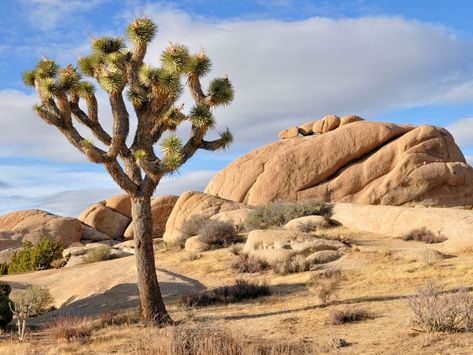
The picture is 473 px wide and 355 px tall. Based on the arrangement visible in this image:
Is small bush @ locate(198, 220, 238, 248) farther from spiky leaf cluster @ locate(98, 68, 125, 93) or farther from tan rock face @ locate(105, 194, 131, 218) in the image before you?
tan rock face @ locate(105, 194, 131, 218)

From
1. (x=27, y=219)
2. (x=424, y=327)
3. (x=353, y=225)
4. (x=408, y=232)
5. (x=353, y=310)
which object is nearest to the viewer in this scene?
(x=424, y=327)

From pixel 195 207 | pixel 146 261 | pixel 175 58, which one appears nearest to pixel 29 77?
pixel 175 58

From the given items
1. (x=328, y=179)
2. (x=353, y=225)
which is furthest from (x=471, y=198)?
(x=353, y=225)

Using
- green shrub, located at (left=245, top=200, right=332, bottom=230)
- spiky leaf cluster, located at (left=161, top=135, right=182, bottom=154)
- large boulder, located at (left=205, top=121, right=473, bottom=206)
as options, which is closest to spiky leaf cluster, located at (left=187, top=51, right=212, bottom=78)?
spiky leaf cluster, located at (left=161, top=135, right=182, bottom=154)

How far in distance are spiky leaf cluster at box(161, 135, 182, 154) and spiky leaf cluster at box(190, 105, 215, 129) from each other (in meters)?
0.55

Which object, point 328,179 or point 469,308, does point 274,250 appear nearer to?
point 469,308

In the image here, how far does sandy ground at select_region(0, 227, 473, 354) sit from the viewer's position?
30.8 ft

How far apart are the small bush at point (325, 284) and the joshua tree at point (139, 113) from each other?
3.53 meters

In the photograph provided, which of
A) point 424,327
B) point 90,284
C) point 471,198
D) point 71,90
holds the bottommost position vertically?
point 424,327

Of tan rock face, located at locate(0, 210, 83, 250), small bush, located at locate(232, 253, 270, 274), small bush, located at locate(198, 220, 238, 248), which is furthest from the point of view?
tan rock face, located at locate(0, 210, 83, 250)

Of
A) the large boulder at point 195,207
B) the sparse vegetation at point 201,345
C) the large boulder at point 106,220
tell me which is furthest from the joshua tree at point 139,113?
the large boulder at point 106,220

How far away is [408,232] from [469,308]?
43.7ft

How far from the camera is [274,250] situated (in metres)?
19.0

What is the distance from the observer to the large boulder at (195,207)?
3025 centimetres
